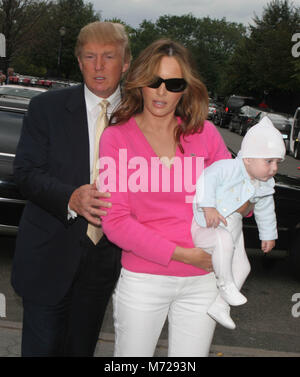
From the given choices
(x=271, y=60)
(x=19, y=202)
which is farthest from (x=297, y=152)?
(x=271, y=60)

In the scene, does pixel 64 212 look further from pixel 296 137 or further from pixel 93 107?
pixel 296 137

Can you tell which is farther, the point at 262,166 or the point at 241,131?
the point at 241,131

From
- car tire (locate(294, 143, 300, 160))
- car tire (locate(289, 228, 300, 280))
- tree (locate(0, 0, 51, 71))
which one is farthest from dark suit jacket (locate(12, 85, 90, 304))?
tree (locate(0, 0, 51, 71))

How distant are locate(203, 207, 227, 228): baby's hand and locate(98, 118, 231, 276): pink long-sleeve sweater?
79 mm

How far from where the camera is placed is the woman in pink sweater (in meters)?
2.17

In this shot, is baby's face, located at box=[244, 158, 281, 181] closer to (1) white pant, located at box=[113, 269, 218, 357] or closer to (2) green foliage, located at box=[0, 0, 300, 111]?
(1) white pant, located at box=[113, 269, 218, 357]

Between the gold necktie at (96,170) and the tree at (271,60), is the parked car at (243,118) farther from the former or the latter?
the gold necktie at (96,170)

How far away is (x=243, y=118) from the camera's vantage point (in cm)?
3150

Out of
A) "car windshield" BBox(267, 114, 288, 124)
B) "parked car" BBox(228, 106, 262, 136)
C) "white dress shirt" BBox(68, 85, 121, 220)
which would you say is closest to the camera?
"white dress shirt" BBox(68, 85, 121, 220)

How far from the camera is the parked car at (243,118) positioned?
30469 millimetres

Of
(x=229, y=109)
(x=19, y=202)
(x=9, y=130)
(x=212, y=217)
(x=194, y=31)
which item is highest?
(x=194, y=31)

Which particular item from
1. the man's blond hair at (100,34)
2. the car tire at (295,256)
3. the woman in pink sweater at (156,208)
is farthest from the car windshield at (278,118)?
the woman in pink sweater at (156,208)

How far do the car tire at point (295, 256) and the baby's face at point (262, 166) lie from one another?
4.05 meters

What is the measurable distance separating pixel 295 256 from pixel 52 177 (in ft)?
14.6
